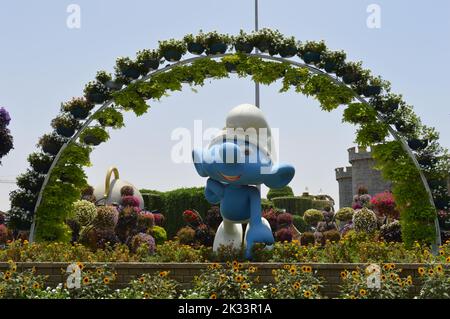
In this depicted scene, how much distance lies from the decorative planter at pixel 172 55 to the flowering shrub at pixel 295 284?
683 cm

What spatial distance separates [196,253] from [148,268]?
1.32 metres

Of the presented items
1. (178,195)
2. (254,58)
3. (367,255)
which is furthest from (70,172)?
(178,195)

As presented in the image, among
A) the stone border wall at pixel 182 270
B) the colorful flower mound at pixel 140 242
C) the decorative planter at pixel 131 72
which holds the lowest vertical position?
the stone border wall at pixel 182 270

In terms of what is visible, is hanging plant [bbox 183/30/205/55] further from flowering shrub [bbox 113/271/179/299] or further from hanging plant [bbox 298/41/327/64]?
flowering shrub [bbox 113/271/179/299]

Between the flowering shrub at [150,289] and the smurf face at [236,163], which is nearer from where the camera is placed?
the flowering shrub at [150,289]

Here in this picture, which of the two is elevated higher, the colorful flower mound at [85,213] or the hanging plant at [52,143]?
the hanging plant at [52,143]

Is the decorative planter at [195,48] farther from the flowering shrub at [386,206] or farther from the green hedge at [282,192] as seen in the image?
the green hedge at [282,192]

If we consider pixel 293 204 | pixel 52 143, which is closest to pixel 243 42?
pixel 52 143

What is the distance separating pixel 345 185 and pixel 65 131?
96.3ft

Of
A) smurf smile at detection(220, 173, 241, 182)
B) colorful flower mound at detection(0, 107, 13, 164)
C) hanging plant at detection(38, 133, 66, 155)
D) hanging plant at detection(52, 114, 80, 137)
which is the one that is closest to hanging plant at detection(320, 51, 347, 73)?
smurf smile at detection(220, 173, 241, 182)

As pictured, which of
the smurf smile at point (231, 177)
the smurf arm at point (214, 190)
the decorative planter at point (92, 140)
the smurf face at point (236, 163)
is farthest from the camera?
the decorative planter at point (92, 140)

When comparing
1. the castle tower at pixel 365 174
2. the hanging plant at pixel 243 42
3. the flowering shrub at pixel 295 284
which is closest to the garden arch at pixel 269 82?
the hanging plant at pixel 243 42

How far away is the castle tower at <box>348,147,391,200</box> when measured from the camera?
3376 cm

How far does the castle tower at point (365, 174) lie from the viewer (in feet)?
111
